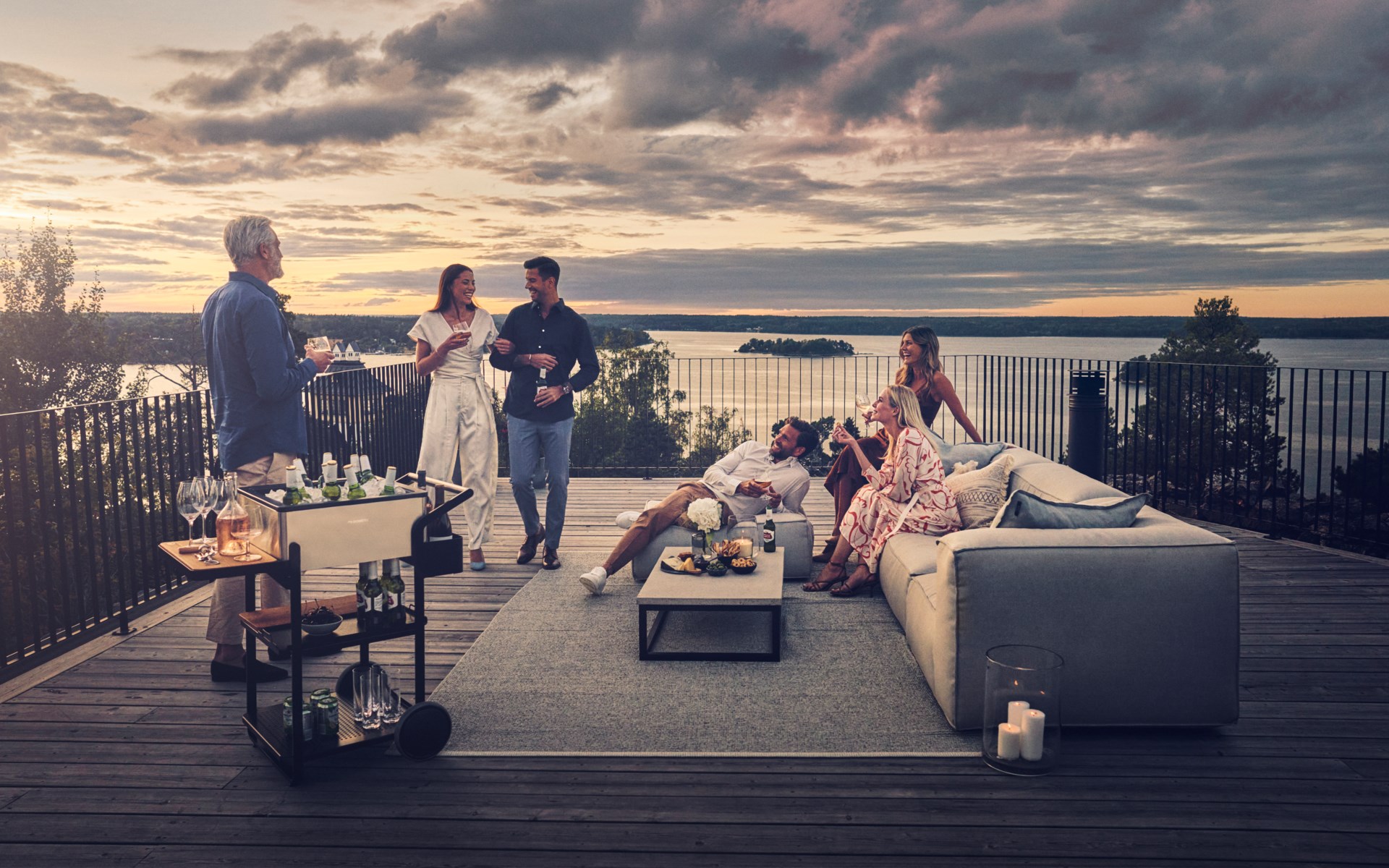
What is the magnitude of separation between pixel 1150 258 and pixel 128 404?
47.9 feet

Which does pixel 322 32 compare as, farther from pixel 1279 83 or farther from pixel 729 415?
pixel 1279 83

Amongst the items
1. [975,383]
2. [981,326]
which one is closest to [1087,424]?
[975,383]

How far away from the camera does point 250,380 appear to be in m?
3.29

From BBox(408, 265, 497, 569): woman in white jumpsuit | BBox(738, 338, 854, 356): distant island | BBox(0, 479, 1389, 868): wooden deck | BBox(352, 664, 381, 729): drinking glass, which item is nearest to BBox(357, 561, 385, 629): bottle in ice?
BBox(352, 664, 381, 729): drinking glass

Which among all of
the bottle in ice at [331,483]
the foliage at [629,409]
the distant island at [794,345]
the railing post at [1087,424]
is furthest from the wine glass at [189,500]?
the distant island at [794,345]

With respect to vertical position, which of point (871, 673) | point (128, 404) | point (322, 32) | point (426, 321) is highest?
point (322, 32)

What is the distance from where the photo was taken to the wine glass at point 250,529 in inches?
103

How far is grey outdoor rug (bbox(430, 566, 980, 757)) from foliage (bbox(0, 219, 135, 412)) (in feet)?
78.7

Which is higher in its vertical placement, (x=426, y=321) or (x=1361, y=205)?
(x=1361, y=205)


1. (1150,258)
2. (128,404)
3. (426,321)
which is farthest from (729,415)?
(128,404)

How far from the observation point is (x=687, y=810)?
7.63 feet

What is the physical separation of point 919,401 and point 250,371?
370 centimetres

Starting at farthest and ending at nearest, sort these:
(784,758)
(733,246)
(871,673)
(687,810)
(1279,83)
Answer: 1. (733,246)
2. (1279,83)
3. (871,673)
4. (784,758)
5. (687,810)

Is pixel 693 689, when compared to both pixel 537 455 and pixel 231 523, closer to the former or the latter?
pixel 231 523
